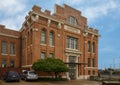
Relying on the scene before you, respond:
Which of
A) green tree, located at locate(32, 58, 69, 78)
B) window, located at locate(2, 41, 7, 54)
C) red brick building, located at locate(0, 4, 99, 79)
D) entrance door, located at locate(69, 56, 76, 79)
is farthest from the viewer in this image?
entrance door, located at locate(69, 56, 76, 79)

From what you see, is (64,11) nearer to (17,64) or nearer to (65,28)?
(65,28)

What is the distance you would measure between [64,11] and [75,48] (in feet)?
28.7

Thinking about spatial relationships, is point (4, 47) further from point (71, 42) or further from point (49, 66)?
point (71, 42)

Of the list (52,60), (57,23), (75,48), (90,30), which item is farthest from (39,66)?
(90,30)

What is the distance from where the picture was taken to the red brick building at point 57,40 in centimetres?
3738

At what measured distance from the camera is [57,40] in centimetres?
4059

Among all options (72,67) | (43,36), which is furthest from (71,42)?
(43,36)

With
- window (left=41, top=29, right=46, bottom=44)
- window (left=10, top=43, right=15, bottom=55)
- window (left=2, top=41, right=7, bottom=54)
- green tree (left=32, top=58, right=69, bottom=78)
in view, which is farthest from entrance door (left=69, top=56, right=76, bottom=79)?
window (left=2, top=41, right=7, bottom=54)

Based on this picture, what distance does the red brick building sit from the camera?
3738 cm

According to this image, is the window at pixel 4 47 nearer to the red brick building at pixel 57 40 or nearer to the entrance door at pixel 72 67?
the red brick building at pixel 57 40

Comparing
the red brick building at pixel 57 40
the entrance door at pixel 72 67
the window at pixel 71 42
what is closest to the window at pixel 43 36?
the red brick building at pixel 57 40

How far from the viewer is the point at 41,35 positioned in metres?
38.0

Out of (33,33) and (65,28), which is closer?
(33,33)

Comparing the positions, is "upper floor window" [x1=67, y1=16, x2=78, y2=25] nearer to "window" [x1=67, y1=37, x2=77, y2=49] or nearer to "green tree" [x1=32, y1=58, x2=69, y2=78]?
"window" [x1=67, y1=37, x2=77, y2=49]
